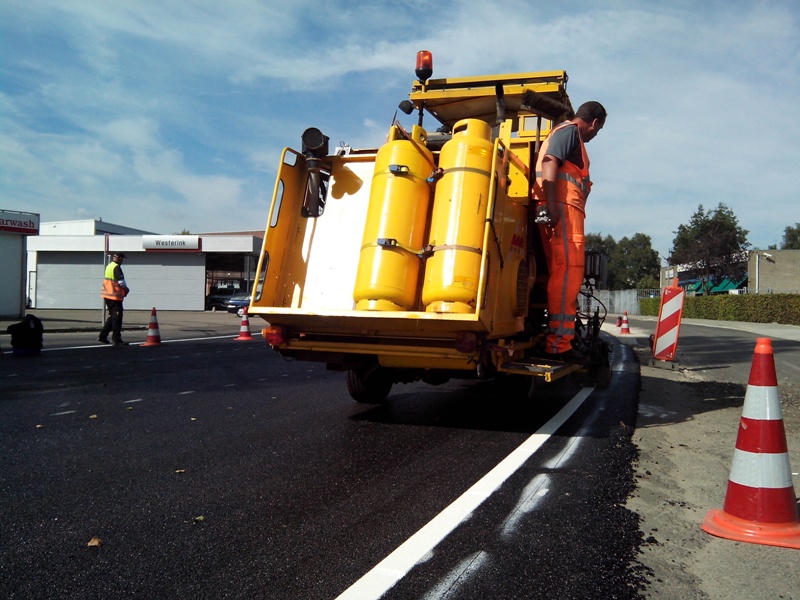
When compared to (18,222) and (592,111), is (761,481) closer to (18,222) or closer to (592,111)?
(592,111)

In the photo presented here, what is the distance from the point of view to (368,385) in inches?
253

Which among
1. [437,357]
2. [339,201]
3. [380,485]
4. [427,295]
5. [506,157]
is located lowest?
[380,485]

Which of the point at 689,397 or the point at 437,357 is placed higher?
the point at 437,357

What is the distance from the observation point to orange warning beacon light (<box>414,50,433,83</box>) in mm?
6473

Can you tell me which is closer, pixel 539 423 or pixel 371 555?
pixel 371 555

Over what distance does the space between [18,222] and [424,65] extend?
70.5 ft

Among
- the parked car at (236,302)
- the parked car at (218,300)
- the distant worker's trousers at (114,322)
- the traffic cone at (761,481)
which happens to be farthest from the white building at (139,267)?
the traffic cone at (761,481)

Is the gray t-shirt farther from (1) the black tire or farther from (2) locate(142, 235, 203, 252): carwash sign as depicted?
(2) locate(142, 235, 203, 252): carwash sign

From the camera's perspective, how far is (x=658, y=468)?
4.39 m

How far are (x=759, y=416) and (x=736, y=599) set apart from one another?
1159 mm

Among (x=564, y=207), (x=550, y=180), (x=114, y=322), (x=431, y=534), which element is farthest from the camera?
(x=114, y=322)

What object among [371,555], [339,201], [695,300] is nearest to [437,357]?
[339,201]

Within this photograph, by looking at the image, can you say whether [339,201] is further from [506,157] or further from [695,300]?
[695,300]

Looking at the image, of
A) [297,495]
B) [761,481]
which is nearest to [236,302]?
[297,495]
